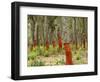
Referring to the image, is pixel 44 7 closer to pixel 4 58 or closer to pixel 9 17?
pixel 9 17

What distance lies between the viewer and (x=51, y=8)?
1284 millimetres

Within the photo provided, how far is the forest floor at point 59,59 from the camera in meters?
1.28

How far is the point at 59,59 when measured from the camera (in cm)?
132

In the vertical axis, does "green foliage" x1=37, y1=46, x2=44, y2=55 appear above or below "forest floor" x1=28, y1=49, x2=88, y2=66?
above

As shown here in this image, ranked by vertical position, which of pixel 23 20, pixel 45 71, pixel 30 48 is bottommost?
pixel 45 71

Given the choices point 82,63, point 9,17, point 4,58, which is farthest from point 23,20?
point 82,63

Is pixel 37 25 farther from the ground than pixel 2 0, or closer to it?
closer to it

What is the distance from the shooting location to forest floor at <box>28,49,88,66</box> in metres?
1.28

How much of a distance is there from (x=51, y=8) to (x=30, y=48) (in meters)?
0.20

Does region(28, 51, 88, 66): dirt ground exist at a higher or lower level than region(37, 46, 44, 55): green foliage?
lower

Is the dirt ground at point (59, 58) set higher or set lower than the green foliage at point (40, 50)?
lower

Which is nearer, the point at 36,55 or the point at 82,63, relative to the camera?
the point at 36,55

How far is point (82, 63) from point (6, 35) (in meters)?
0.38

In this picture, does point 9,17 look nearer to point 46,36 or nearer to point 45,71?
point 46,36
